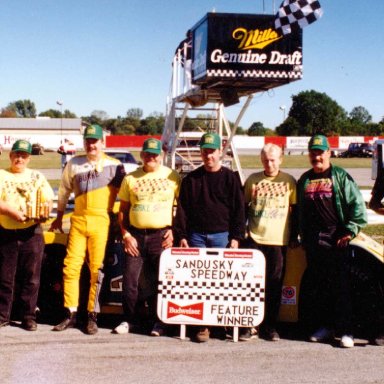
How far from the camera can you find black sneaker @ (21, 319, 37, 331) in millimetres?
4852

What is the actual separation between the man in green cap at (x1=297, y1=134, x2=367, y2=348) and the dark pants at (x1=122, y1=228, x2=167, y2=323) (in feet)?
4.00

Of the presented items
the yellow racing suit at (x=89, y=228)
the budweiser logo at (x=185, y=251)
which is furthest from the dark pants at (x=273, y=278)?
the yellow racing suit at (x=89, y=228)

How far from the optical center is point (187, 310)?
15.5 feet

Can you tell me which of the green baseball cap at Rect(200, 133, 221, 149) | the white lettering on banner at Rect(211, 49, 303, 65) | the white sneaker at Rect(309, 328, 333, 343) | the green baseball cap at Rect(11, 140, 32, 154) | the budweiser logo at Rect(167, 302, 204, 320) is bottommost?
the white sneaker at Rect(309, 328, 333, 343)

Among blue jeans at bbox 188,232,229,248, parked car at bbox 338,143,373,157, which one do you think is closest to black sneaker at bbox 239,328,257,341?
blue jeans at bbox 188,232,229,248

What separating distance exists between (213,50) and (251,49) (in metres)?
0.87

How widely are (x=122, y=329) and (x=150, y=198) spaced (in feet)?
3.68

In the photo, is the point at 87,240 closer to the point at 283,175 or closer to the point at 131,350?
the point at 131,350

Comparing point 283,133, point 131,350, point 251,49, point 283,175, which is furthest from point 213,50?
point 283,133

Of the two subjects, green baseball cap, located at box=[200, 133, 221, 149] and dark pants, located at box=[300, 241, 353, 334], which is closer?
dark pants, located at box=[300, 241, 353, 334]

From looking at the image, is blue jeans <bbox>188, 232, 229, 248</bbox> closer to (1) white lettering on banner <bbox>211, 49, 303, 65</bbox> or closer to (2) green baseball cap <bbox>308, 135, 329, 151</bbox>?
(2) green baseball cap <bbox>308, 135, 329, 151</bbox>

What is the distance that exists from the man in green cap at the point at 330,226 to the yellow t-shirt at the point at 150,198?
1091 mm

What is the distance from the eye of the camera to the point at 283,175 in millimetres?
4812

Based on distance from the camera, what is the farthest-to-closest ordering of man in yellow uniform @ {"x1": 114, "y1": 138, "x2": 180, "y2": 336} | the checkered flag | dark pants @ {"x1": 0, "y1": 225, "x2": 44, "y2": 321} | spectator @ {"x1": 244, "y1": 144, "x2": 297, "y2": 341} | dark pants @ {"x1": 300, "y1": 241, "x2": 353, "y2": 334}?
the checkered flag
dark pants @ {"x1": 0, "y1": 225, "x2": 44, "y2": 321}
man in yellow uniform @ {"x1": 114, "y1": 138, "x2": 180, "y2": 336}
spectator @ {"x1": 244, "y1": 144, "x2": 297, "y2": 341}
dark pants @ {"x1": 300, "y1": 241, "x2": 353, "y2": 334}
